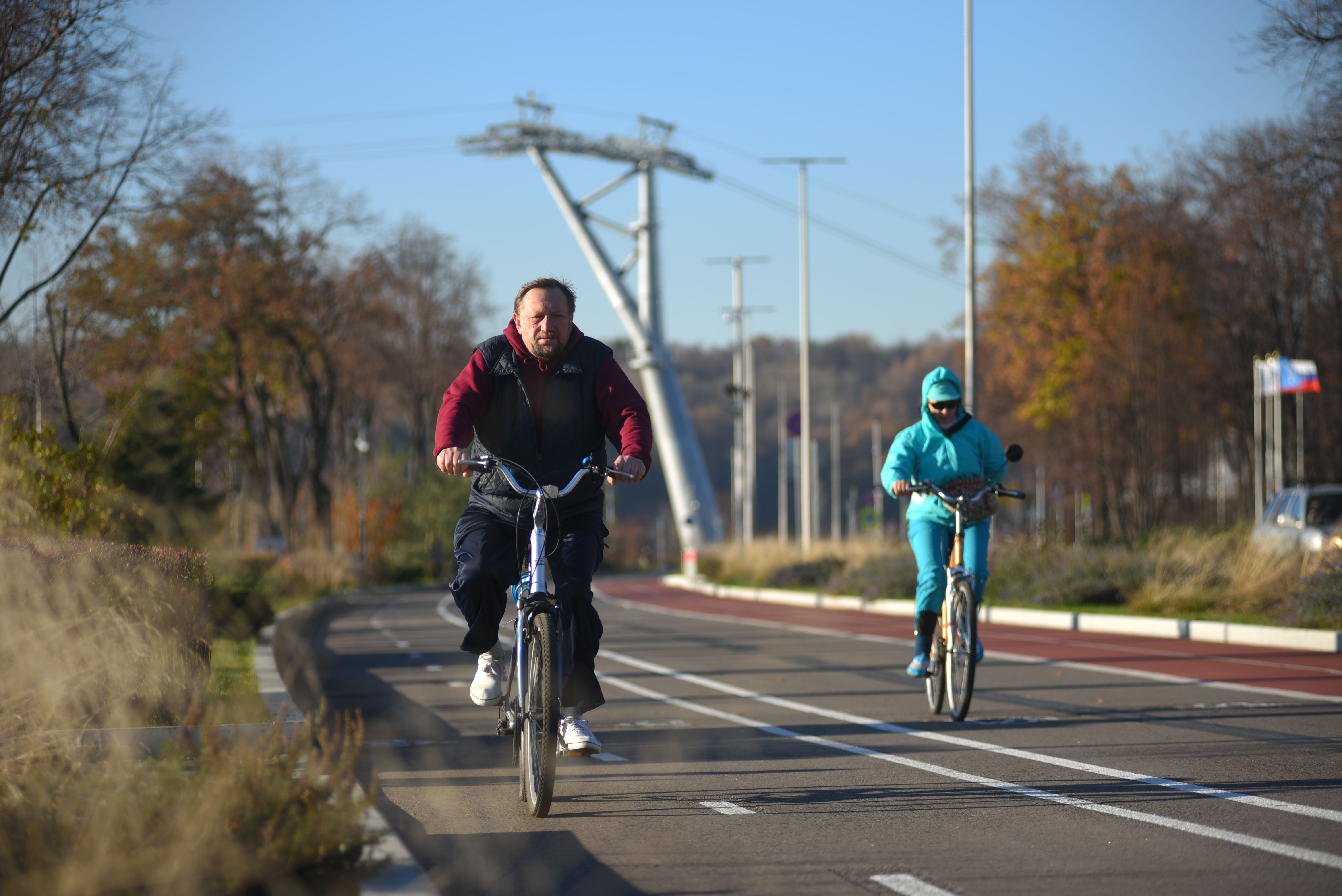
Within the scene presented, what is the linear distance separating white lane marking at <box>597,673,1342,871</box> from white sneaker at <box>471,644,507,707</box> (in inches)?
85.5

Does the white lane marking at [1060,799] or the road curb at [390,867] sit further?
the white lane marking at [1060,799]

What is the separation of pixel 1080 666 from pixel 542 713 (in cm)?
816

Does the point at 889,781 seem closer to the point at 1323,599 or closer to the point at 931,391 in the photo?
the point at 931,391

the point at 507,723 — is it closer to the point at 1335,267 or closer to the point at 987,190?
the point at 1335,267

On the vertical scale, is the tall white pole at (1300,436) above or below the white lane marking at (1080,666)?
above

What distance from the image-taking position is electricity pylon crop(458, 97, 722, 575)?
54219mm

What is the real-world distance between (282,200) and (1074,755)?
1521 inches

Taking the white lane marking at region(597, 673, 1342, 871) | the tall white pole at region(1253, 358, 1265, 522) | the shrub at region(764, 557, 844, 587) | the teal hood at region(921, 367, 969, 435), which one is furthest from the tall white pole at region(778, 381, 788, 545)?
the white lane marking at region(597, 673, 1342, 871)

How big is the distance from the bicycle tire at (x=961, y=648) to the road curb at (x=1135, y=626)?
491 cm

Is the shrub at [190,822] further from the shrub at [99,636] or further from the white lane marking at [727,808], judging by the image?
the white lane marking at [727,808]

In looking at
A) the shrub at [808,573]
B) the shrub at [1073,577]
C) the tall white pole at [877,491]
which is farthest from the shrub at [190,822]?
the shrub at [808,573]

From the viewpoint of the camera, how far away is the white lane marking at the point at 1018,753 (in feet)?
18.6

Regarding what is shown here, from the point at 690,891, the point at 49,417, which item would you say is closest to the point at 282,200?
the point at 49,417

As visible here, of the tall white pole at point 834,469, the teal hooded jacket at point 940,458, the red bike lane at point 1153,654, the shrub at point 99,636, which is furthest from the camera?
the tall white pole at point 834,469
